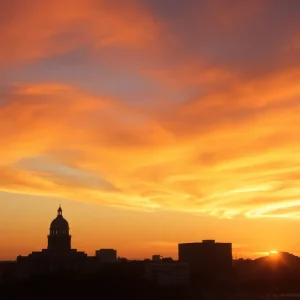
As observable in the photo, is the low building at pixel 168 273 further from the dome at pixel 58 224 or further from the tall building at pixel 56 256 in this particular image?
the dome at pixel 58 224

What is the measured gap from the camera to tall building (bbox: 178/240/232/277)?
172 m

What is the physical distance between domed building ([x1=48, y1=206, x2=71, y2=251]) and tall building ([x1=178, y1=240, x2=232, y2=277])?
3572 centimetres

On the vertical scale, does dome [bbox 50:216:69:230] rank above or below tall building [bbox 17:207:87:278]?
above

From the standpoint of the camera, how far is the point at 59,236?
520 ft

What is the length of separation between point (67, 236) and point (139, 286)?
3063 centimetres

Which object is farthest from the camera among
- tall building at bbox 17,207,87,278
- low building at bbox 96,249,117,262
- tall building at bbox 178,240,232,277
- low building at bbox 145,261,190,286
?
low building at bbox 96,249,117,262

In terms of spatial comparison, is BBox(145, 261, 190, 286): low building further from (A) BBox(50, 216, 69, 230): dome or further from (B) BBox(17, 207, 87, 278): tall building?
(A) BBox(50, 216, 69, 230): dome

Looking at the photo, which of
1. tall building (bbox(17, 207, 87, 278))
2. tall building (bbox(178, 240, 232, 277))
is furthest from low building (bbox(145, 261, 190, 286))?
tall building (bbox(178, 240, 232, 277))

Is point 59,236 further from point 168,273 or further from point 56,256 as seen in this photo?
point 168,273

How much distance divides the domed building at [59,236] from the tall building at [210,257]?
→ 35721 mm

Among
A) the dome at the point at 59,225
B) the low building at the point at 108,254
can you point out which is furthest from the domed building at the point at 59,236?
the low building at the point at 108,254

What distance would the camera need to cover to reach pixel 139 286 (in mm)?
136125

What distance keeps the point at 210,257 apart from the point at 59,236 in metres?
43.8

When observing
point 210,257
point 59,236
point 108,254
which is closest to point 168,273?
point 59,236
